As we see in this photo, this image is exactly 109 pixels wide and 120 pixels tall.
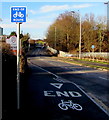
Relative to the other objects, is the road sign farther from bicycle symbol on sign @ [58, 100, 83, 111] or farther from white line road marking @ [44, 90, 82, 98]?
white line road marking @ [44, 90, 82, 98]

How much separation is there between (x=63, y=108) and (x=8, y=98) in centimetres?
224

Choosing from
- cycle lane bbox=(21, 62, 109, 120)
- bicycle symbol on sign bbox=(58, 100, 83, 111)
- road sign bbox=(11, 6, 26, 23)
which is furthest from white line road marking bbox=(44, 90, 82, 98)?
road sign bbox=(11, 6, 26, 23)

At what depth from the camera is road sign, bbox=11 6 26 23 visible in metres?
7.68

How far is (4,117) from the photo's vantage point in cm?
689

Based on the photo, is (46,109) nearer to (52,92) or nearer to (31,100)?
(31,100)

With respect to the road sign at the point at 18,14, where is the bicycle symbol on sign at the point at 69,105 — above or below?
below

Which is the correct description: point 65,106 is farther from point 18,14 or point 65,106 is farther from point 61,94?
point 18,14

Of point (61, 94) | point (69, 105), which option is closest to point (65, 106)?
point (69, 105)

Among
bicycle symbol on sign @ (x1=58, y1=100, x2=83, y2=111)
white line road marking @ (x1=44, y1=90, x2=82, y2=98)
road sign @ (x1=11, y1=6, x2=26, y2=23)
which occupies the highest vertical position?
road sign @ (x1=11, y1=6, x2=26, y2=23)

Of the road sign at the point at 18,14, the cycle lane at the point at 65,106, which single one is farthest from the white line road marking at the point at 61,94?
the road sign at the point at 18,14

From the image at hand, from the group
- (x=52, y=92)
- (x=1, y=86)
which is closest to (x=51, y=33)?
(x=52, y=92)

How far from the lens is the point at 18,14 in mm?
7715

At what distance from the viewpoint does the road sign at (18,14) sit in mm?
7683

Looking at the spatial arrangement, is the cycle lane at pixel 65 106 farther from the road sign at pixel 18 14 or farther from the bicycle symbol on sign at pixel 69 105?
the road sign at pixel 18 14
